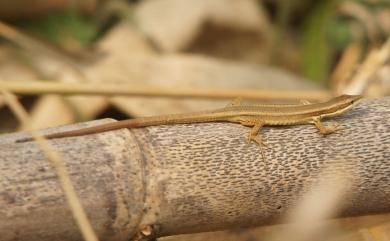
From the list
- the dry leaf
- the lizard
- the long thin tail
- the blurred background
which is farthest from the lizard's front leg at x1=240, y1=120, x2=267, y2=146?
the dry leaf

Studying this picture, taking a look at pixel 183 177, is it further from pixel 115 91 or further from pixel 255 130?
pixel 115 91

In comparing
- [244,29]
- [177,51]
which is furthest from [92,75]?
[244,29]

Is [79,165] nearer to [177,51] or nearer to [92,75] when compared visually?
[92,75]

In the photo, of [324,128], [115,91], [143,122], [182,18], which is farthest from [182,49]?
[143,122]

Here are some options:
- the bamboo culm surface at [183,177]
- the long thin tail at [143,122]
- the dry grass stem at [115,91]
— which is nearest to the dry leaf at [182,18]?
the dry grass stem at [115,91]

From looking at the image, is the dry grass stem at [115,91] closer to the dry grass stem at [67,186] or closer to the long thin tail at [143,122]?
the long thin tail at [143,122]
